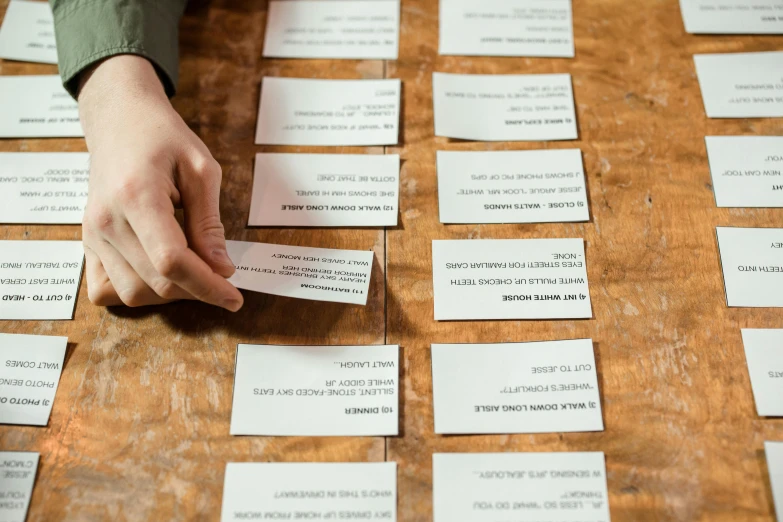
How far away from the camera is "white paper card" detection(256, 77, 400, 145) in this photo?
33.0 inches

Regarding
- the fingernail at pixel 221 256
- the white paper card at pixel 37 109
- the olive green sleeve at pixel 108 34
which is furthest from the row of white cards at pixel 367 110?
the fingernail at pixel 221 256

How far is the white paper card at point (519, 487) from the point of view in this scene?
617mm

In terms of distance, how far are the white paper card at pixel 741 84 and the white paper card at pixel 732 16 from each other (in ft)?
0.18

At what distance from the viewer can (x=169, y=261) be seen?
2.01ft

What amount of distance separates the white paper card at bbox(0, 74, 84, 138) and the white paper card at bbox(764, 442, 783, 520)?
3.12ft

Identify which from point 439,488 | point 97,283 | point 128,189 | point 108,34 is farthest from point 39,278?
point 439,488

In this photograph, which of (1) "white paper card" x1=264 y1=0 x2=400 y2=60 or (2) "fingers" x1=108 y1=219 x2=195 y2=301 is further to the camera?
(1) "white paper card" x1=264 y1=0 x2=400 y2=60

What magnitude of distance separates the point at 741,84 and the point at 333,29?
2.00ft

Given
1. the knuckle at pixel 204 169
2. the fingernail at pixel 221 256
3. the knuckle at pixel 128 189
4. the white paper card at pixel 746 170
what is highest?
the white paper card at pixel 746 170

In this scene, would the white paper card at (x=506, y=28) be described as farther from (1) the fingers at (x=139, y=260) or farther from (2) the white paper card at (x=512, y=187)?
(1) the fingers at (x=139, y=260)

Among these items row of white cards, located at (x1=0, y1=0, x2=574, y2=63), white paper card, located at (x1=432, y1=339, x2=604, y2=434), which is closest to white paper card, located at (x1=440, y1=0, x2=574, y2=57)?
row of white cards, located at (x1=0, y1=0, x2=574, y2=63)

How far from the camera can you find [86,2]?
80cm

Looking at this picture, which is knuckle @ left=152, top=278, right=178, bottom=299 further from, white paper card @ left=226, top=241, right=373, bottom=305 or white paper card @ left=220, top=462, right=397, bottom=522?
white paper card @ left=220, top=462, right=397, bottom=522

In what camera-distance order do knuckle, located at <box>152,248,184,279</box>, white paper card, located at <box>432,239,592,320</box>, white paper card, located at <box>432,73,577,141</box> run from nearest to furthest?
1. knuckle, located at <box>152,248,184,279</box>
2. white paper card, located at <box>432,239,592,320</box>
3. white paper card, located at <box>432,73,577,141</box>
